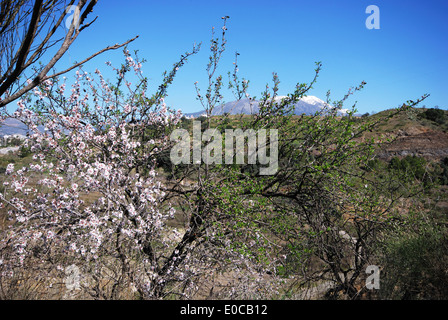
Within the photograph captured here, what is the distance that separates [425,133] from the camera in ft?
112

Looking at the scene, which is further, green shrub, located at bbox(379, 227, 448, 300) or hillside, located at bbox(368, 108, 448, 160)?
hillside, located at bbox(368, 108, 448, 160)

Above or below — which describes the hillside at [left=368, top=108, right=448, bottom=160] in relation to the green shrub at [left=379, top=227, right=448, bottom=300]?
above

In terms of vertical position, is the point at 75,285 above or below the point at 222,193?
below

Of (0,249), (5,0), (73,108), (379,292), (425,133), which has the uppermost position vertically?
(425,133)

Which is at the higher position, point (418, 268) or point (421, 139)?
point (421, 139)

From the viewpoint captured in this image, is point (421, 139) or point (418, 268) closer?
point (418, 268)

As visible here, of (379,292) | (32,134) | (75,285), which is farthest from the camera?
(379,292)

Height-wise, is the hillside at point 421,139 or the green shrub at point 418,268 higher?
the hillside at point 421,139

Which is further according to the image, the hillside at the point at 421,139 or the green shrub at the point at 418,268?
the hillside at the point at 421,139
